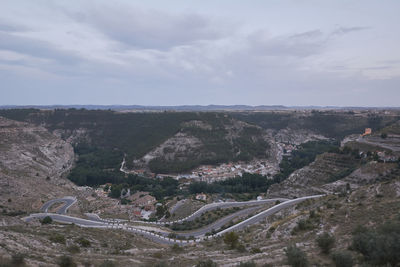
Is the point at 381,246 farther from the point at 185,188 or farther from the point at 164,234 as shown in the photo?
the point at 185,188

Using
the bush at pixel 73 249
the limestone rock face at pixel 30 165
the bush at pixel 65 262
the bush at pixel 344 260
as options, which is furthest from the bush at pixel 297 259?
the limestone rock face at pixel 30 165

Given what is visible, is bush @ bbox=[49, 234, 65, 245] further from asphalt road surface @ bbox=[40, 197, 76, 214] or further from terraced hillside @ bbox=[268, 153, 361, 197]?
terraced hillside @ bbox=[268, 153, 361, 197]

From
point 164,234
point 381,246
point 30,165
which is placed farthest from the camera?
point 30,165

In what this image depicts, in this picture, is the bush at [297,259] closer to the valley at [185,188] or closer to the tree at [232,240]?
the valley at [185,188]

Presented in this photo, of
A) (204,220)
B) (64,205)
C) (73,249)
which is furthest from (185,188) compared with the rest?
(73,249)

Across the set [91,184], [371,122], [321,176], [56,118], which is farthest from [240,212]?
[56,118]

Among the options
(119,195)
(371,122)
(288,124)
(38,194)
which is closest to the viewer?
(38,194)

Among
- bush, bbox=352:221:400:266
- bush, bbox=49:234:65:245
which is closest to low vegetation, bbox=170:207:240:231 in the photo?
bush, bbox=49:234:65:245

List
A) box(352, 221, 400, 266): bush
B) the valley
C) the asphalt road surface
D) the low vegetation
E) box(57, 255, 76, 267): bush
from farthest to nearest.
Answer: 1. the asphalt road surface
2. the low vegetation
3. the valley
4. box(57, 255, 76, 267): bush
5. box(352, 221, 400, 266): bush

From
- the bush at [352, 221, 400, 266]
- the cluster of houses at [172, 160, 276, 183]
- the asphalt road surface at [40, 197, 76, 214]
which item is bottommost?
the cluster of houses at [172, 160, 276, 183]

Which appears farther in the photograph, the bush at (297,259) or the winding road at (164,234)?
the winding road at (164,234)

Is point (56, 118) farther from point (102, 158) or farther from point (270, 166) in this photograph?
point (270, 166)
